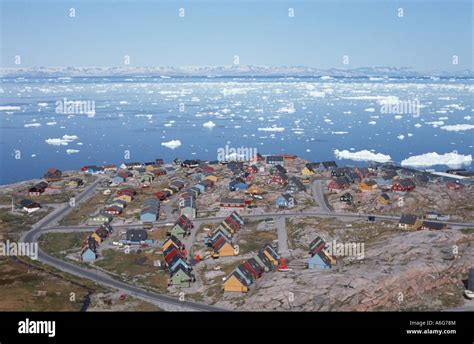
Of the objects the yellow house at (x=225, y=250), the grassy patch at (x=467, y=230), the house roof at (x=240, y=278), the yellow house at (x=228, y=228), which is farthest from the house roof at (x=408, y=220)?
the house roof at (x=240, y=278)

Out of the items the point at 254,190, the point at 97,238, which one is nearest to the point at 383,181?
the point at 254,190

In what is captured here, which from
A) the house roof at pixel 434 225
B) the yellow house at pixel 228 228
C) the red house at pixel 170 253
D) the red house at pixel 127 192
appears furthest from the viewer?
the red house at pixel 127 192

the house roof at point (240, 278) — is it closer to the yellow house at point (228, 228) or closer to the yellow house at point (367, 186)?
the yellow house at point (228, 228)

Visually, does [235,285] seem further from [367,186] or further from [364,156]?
[364,156]

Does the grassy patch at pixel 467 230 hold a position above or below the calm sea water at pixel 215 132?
below

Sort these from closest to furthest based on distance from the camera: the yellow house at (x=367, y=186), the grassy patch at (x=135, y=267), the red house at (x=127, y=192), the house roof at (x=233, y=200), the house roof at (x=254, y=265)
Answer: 1. the grassy patch at (x=135, y=267)
2. the house roof at (x=254, y=265)
3. the house roof at (x=233, y=200)
4. the yellow house at (x=367, y=186)
5. the red house at (x=127, y=192)

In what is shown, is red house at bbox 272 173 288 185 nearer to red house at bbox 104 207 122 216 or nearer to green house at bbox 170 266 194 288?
red house at bbox 104 207 122 216

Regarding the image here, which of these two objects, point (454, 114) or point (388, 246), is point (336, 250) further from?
point (454, 114)
